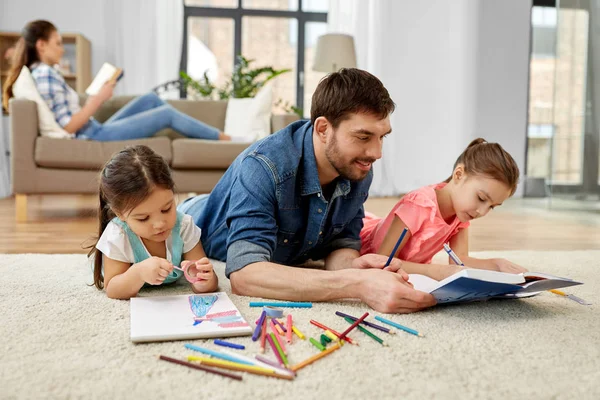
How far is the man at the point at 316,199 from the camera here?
4.08ft

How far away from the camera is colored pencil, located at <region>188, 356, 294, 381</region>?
863 mm

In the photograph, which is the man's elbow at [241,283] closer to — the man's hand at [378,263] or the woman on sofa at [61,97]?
the man's hand at [378,263]

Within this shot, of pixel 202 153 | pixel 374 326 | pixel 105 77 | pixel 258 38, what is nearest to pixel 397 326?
pixel 374 326

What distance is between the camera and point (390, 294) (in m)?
1.18

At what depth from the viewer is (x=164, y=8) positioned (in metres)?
5.19

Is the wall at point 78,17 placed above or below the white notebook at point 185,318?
above

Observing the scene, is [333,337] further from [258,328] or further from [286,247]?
[286,247]

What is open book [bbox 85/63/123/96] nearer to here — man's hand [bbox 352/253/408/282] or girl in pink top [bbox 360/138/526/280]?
girl in pink top [bbox 360/138/526/280]

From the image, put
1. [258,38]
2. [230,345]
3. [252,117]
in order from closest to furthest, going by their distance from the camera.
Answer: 1. [230,345]
2. [252,117]
3. [258,38]

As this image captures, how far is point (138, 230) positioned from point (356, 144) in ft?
1.74

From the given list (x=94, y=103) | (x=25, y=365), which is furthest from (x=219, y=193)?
(x=94, y=103)

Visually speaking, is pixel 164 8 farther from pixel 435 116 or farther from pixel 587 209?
pixel 587 209

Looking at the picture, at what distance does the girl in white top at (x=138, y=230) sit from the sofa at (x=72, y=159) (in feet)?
5.09

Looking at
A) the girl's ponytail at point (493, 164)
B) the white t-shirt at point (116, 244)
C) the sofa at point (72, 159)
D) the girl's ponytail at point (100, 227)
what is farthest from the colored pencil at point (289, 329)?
the sofa at point (72, 159)
